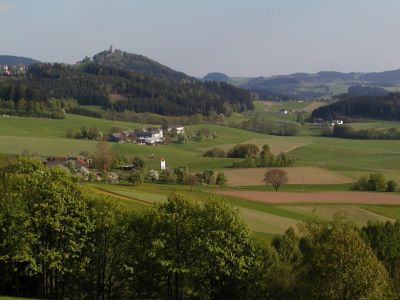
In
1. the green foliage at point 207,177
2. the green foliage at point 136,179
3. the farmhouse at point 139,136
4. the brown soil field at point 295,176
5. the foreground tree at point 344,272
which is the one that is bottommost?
the brown soil field at point 295,176

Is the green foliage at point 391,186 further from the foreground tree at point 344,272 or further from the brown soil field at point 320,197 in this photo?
the foreground tree at point 344,272

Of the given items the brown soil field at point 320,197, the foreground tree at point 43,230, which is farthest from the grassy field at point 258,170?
the foreground tree at point 43,230

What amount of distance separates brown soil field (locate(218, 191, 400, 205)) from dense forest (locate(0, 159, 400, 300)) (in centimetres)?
3318

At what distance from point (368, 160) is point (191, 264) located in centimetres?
9262

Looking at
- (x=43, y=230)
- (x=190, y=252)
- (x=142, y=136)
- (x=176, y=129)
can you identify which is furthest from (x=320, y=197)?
(x=176, y=129)

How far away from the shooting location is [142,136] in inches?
5842

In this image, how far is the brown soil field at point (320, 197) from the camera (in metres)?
68.6

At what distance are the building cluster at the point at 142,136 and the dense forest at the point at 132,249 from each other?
10689cm

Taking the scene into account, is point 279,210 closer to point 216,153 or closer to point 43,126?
point 216,153

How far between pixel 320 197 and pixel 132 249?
41601mm

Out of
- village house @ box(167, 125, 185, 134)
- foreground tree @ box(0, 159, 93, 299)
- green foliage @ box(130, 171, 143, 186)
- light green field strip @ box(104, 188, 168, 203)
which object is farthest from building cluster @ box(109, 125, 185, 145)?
foreground tree @ box(0, 159, 93, 299)

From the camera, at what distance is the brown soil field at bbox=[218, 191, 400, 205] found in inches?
2702

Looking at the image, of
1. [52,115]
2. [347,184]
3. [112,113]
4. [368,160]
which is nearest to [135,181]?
[347,184]

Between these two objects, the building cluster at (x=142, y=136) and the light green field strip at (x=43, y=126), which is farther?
the building cluster at (x=142, y=136)
